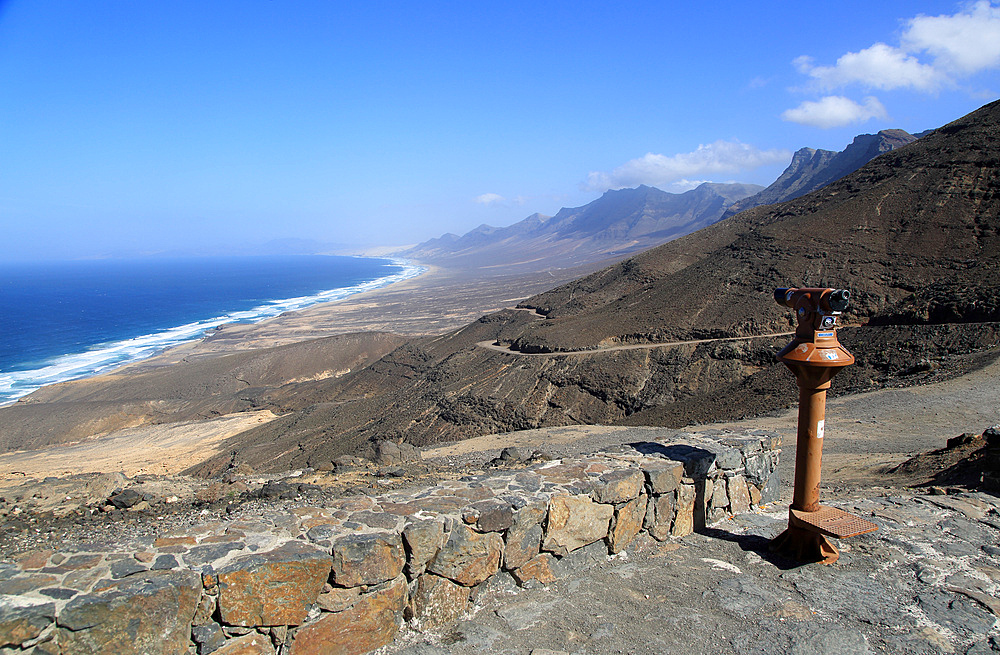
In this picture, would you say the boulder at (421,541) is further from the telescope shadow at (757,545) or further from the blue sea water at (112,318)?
the blue sea water at (112,318)

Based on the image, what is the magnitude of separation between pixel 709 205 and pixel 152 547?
704 feet

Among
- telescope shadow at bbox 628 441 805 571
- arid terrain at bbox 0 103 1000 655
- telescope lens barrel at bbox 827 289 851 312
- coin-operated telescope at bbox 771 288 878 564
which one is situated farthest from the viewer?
telescope shadow at bbox 628 441 805 571

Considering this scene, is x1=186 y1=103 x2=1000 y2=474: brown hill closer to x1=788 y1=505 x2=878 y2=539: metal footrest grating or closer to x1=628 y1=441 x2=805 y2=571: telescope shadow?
x1=628 y1=441 x2=805 y2=571: telescope shadow

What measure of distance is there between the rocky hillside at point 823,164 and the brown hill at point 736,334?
4518 centimetres

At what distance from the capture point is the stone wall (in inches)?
126

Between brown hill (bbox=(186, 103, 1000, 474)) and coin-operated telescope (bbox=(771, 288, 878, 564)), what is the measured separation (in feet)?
38.0

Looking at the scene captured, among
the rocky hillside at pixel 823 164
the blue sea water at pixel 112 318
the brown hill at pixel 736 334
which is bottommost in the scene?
the blue sea water at pixel 112 318

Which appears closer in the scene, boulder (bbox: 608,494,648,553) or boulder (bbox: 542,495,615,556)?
boulder (bbox: 542,495,615,556)

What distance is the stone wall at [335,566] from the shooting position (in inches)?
126

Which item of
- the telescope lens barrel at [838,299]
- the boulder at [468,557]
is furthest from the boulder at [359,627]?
the telescope lens barrel at [838,299]

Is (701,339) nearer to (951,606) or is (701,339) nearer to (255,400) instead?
(951,606)

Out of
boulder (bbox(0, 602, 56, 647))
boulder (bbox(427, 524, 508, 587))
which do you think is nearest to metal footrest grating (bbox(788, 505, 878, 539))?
boulder (bbox(427, 524, 508, 587))

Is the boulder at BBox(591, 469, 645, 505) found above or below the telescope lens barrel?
below

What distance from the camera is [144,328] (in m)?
70.4
